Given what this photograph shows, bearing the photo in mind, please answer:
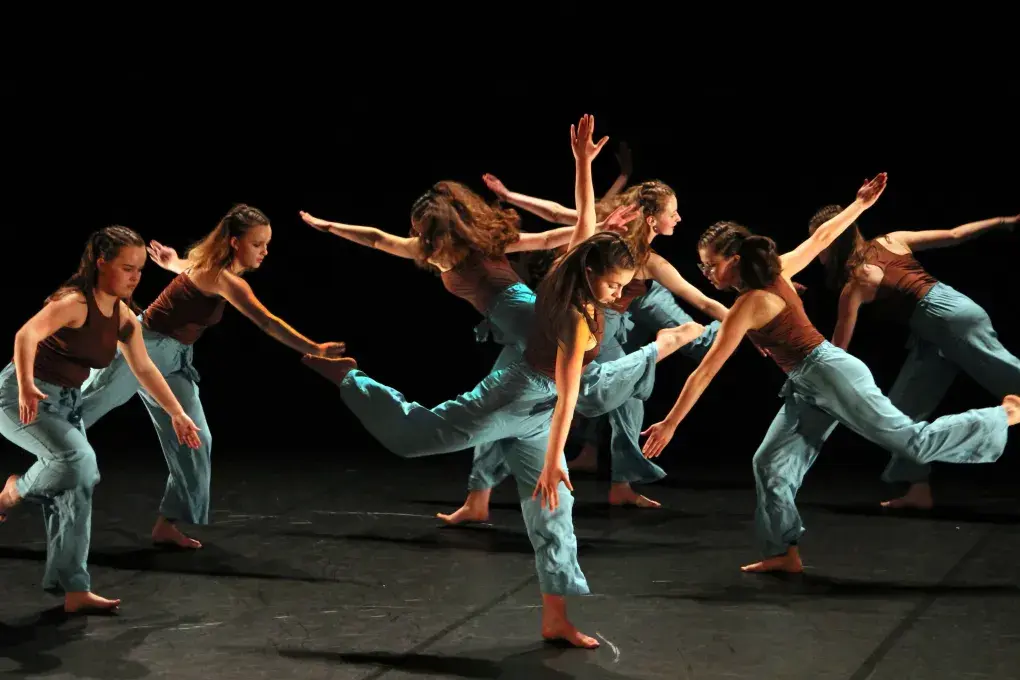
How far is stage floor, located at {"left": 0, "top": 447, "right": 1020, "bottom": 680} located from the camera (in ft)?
11.9

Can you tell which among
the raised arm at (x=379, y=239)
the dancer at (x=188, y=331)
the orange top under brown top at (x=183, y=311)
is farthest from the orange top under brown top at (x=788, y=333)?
the orange top under brown top at (x=183, y=311)

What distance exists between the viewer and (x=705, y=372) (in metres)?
4.13

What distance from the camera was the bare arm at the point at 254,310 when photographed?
4.61m

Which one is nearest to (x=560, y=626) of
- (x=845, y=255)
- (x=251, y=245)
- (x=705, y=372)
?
(x=705, y=372)

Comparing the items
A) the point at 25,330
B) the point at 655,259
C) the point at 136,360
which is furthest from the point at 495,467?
the point at 25,330

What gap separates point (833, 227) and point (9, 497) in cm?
282

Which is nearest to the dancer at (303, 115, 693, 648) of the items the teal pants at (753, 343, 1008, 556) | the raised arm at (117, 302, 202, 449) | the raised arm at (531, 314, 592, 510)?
the raised arm at (531, 314, 592, 510)

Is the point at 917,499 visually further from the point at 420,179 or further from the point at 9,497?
the point at 420,179

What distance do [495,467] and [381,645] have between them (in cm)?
164

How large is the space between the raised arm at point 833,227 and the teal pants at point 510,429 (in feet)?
4.08

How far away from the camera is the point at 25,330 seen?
12.9 ft

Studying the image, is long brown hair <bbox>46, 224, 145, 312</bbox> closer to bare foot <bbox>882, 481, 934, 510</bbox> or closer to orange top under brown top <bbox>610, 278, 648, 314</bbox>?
orange top under brown top <bbox>610, 278, 648, 314</bbox>

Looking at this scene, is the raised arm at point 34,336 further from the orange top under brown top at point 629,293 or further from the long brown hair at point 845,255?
the long brown hair at point 845,255

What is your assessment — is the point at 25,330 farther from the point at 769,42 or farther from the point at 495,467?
the point at 769,42
